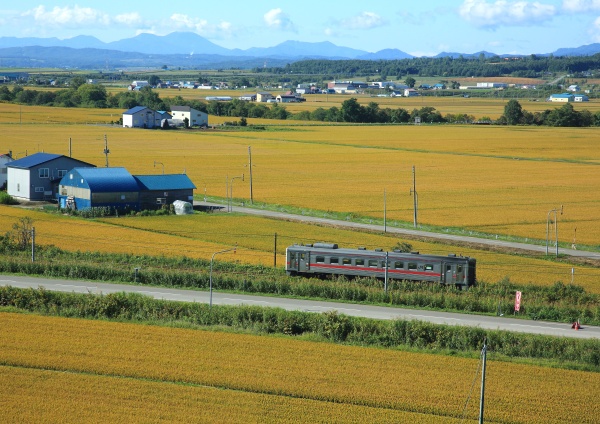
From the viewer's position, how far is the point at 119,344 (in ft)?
83.8

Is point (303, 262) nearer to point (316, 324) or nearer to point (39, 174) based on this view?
point (316, 324)

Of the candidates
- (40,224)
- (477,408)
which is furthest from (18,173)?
(477,408)

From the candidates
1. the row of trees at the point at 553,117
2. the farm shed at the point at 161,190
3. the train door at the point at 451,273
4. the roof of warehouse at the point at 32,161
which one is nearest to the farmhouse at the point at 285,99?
the row of trees at the point at 553,117

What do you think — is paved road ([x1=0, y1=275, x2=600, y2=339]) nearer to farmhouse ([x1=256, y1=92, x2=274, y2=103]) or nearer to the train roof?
the train roof

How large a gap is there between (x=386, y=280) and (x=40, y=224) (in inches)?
929

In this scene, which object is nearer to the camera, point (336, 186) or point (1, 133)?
point (336, 186)

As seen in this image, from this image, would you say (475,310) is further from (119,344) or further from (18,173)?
(18,173)

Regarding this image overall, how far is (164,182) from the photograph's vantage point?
57375 millimetres

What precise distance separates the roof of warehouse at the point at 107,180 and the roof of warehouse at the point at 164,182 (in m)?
0.65

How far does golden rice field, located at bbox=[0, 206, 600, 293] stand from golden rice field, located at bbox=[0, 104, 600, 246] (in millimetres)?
7073

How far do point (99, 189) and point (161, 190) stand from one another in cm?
406

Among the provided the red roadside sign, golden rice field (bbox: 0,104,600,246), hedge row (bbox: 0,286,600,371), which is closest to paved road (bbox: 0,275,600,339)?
the red roadside sign

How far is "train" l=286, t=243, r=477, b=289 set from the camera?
3581cm

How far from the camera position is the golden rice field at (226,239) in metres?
39.5
